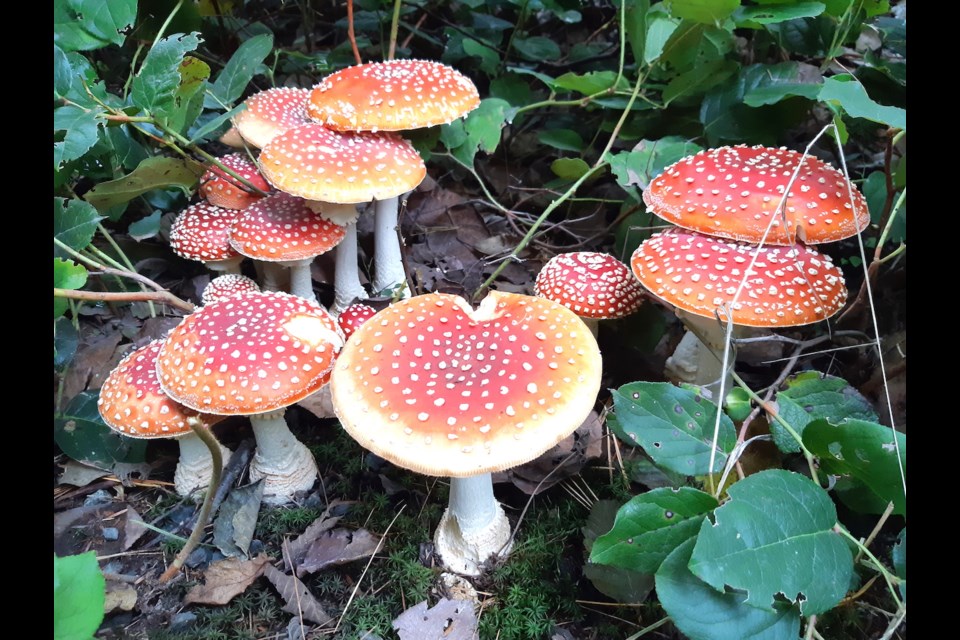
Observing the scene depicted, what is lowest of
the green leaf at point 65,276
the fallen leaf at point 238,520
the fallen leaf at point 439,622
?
the fallen leaf at point 238,520

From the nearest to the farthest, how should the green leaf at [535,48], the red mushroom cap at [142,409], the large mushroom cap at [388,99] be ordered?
the red mushroom cap at [142,409], the large mushroom cap at [388,99], the green leaf at [535,48]

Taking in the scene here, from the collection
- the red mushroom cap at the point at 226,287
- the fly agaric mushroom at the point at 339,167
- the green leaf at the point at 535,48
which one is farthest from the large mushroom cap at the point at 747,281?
→ the green leaf at the point at 535,48

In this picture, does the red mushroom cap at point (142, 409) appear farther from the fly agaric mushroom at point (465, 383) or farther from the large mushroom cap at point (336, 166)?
the large mushroom cap at point (336, 166)

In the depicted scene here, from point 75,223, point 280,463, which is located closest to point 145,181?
point 75,223

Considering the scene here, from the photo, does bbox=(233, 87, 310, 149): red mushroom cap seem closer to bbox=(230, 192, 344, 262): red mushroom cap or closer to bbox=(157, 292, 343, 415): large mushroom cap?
bbox=(230, 192, 344, 262): red mushroom cap

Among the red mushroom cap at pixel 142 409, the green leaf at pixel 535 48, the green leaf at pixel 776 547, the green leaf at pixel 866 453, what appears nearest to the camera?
the green leaf at pixel 776 547

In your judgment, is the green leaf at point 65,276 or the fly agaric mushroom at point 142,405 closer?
the green leaf at point 65,276
